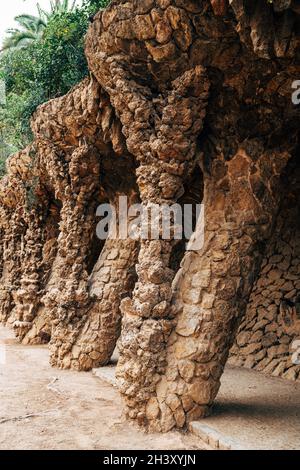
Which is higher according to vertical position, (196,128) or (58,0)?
(58,0)

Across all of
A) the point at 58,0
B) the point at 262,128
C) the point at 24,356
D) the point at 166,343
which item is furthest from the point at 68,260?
the point at 58,0

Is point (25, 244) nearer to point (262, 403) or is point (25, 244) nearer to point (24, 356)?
point (24, 356)

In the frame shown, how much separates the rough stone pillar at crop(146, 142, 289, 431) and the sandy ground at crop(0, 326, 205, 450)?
362 mm

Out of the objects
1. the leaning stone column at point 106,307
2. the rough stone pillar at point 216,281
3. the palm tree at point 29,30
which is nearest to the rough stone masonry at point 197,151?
the rough stone pillar at point 216,281

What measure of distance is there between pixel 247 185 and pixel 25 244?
30.4ft

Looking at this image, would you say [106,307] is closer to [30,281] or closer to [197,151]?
[197,151]

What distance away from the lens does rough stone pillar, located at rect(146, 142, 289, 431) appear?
16.3ft

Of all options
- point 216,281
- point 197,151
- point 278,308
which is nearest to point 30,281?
point 278,308

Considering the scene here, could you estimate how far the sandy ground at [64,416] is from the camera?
15.0 feet

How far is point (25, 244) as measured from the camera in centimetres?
1340

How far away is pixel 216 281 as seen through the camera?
17.2 feet

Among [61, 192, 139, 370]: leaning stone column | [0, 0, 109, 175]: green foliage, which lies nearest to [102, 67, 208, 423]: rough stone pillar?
[61, 192, 139, 370]: leaning stone column

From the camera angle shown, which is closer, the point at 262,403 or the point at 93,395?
the point at 262,403
